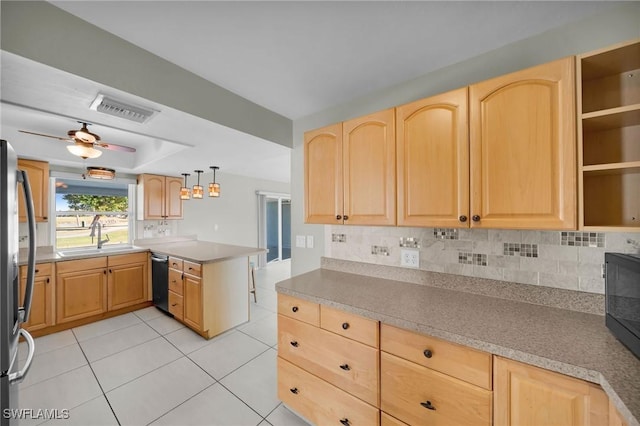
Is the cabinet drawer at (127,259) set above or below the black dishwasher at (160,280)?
above

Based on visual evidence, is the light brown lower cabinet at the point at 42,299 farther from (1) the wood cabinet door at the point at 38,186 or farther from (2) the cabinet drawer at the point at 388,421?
(2) the cabinet drawer at the point at 388,421

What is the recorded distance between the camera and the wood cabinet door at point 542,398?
2.63 feet

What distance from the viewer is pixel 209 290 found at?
2723 millimetres

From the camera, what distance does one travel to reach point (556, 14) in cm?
123

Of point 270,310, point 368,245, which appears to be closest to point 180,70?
point 368,245

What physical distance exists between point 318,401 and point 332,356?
1.07 feet

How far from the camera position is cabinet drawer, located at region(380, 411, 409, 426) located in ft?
3.91

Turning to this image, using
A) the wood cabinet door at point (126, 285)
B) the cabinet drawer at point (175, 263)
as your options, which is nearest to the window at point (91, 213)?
the wood cabinet door at point (126, 285)

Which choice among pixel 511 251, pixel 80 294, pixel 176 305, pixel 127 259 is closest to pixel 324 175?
pixel 511 251

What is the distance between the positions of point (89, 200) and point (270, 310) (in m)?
3.14

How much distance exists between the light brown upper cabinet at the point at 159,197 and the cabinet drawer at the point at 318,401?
3341 millimetres

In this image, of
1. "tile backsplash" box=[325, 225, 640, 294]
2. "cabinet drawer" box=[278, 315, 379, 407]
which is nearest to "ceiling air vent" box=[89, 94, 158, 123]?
"cabinet drawer" box=[278, 315, 379, 407]

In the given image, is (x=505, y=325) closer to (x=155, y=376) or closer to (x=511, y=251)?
(x=511, y=251)

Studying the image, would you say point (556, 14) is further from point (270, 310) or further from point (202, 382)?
point (270, 310)
